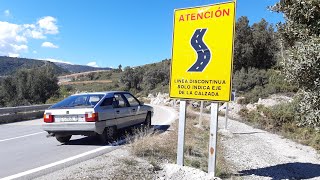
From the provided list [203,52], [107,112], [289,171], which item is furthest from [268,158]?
[107,112]

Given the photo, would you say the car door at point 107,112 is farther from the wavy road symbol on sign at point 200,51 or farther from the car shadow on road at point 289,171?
the car shadow on road at point 289,171

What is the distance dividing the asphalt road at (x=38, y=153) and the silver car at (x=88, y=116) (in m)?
0.44

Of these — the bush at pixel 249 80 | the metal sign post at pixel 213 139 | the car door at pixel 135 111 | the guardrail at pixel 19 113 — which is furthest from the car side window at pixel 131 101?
the bush at pixel 249 80

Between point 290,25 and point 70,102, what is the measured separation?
6.58 metres

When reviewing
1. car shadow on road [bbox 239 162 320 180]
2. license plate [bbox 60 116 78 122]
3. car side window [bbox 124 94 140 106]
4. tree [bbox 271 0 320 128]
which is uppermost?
tree [bbox 271 0 320 128]

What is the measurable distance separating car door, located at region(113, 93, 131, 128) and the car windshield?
24.3 inches

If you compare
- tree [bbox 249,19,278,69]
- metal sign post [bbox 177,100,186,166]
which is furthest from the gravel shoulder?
tree [bbox 249,19,278,69]

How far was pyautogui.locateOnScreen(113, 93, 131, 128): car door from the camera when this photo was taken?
10.7 meters

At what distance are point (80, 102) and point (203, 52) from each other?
4850 mm

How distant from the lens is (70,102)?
10445 mm

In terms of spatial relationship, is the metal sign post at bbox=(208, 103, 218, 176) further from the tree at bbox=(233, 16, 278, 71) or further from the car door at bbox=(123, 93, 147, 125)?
the tree at bbox=(233, 16, 278, 71)

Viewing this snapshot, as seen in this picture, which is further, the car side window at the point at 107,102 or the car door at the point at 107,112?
the car side window at the point at 107,102

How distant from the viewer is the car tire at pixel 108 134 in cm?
997

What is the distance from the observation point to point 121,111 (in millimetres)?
10961
